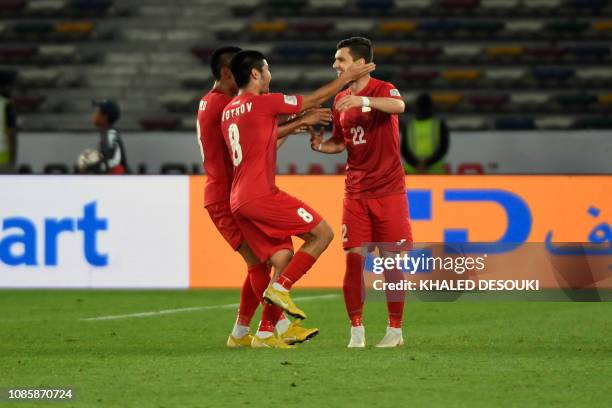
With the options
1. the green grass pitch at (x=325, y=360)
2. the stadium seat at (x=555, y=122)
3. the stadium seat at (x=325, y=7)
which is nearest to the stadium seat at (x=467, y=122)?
the stadium seat at (x=555, y=122)

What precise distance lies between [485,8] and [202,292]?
1034 centimetres

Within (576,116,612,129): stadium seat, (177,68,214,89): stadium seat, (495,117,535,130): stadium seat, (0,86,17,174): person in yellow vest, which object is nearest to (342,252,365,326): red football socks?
(0,86,17,174): person in yellow vest

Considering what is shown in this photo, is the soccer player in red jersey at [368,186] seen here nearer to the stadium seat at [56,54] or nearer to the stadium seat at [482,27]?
the stadium seat at [482,27]

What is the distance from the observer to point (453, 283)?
10648 millimetres

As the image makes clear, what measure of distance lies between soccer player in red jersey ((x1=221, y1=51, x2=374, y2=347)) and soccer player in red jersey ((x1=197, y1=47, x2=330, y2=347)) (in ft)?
1.09

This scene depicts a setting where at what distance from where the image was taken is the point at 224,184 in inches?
345

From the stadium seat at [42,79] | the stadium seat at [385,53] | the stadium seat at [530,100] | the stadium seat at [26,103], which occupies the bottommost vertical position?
the stadium seat at [26,103]

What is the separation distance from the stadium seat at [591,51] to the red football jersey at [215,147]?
1357 centimetres

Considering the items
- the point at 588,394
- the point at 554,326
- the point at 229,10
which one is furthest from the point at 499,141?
the point at 588,394

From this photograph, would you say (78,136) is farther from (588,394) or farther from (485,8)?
(588,394)

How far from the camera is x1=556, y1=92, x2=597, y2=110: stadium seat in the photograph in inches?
815

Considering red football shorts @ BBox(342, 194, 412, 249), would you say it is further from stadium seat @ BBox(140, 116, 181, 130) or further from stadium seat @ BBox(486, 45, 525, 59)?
stadium seat @ BBox(486, 45, 525, 59)

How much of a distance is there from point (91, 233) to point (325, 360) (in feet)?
20.1

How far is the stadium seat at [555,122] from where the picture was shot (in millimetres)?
20109
